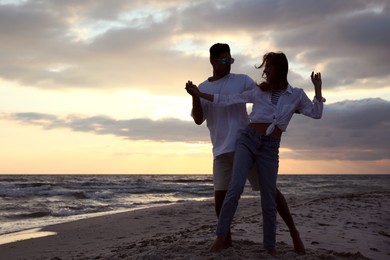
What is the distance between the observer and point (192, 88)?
4.21 meters

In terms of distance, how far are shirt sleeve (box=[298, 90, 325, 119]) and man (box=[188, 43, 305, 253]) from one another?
1.71 feet

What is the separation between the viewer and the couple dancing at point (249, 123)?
160 inches

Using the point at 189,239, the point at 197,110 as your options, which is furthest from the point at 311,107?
the point at 189,239

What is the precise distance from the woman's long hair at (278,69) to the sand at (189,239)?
5.21ft

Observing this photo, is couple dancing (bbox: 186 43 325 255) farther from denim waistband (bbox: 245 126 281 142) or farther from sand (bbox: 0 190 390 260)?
sand (bbox: 0 190 390 260)

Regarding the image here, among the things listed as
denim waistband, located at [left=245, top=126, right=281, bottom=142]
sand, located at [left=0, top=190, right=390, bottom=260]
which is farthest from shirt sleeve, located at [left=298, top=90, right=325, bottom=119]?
sand, located at [left=0, top=190, right=390, bottom=260]

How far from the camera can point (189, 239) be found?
554cm

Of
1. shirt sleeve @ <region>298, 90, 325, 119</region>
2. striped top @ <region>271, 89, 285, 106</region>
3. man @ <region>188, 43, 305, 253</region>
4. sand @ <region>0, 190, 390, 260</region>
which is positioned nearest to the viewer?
shirt sleeve @ <region>298, 90, 325, 119</region>

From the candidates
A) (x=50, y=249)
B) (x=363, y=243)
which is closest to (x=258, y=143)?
(x=363, y=243)

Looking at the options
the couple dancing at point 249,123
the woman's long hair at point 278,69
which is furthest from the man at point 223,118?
the woman's long hair at point 278,69

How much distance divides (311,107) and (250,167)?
2.58 feet

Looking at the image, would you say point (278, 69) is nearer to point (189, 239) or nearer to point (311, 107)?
point (311, 107)

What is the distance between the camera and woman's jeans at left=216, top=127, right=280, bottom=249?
4.05m

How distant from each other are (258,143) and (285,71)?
0.72 m
